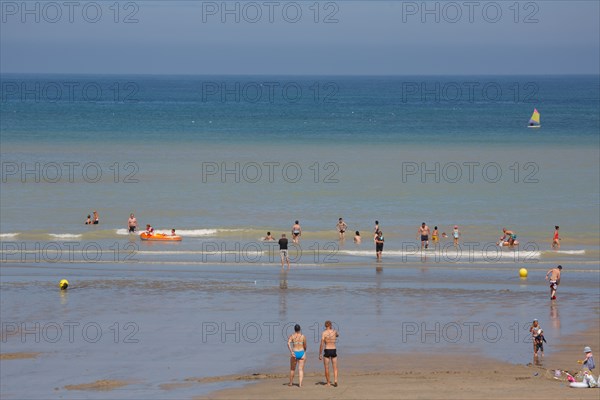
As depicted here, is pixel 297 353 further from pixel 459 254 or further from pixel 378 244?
pixel 459 254

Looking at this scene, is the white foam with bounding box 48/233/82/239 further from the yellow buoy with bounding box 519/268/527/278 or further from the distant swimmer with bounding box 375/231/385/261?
the yellow buoy with bounding box 519/268/527/278

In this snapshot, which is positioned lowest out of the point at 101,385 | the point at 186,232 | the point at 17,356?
the point at 101,385

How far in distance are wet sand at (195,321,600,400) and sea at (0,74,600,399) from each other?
72 cm

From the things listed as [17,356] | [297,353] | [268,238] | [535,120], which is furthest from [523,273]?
[535,120]

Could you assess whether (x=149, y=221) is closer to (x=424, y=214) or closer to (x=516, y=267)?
(x=424, y=214)

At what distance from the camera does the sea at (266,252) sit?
21547mm

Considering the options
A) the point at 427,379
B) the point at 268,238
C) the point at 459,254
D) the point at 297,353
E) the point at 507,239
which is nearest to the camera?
the point at 297,353

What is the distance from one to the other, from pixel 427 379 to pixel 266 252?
17.6 meters

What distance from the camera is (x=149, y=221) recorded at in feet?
147

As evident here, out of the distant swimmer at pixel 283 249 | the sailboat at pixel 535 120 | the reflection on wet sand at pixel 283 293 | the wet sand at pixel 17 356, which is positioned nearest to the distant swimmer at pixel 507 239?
the distant swimmer at pixel 283 249

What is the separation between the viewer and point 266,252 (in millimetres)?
35719

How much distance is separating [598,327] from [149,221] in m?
26.0

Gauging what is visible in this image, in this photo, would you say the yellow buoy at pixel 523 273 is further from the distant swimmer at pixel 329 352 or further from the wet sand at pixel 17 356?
the wet sand at pixel 17 356

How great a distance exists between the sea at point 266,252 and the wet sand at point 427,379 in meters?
0.72
